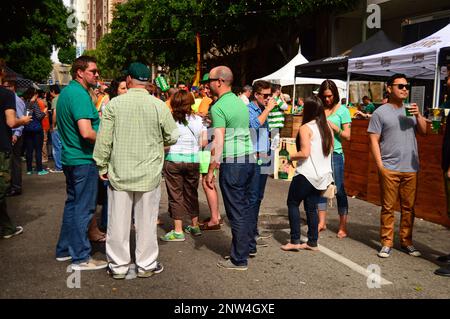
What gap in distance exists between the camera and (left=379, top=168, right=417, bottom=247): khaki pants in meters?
5.46

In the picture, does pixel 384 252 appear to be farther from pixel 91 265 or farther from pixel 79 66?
pixel 79 66

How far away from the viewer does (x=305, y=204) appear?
5.59 meters

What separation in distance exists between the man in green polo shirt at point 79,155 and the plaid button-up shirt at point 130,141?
0.30 meters

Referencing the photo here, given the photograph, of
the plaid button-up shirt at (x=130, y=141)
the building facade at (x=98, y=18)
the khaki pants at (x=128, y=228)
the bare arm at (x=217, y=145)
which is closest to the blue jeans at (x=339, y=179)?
the bare arm at (x=217, y=145)

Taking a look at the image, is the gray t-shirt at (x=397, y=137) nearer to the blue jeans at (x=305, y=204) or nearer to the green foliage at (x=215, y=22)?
the blue jeans at (x=305, y=204)

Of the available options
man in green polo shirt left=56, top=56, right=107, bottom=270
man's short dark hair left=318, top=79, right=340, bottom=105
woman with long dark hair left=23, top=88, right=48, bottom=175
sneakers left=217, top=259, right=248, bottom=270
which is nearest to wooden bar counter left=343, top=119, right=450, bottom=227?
man's short dark hair left=318, top=79, right=340, bottom=105

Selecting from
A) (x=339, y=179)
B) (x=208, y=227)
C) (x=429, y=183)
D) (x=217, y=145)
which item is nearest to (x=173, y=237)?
(x=208, y=227)

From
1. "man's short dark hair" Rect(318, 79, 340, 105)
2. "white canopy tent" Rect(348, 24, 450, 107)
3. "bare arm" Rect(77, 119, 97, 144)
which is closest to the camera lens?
"bare arm" Rect(77, 119, 97, 144)

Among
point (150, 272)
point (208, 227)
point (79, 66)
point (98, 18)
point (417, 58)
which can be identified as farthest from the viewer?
point (98, 18)

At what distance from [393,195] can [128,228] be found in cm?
286

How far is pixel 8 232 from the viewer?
605 centimetres

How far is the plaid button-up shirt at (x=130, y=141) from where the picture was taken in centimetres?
440

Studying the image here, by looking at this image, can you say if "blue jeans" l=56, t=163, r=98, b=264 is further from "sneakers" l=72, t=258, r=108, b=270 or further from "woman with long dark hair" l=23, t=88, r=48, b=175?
"woman with long dark hair" l=23, t=88, r=48, b=175

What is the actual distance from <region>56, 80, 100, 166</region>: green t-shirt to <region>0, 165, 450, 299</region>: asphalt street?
3.56 feet
